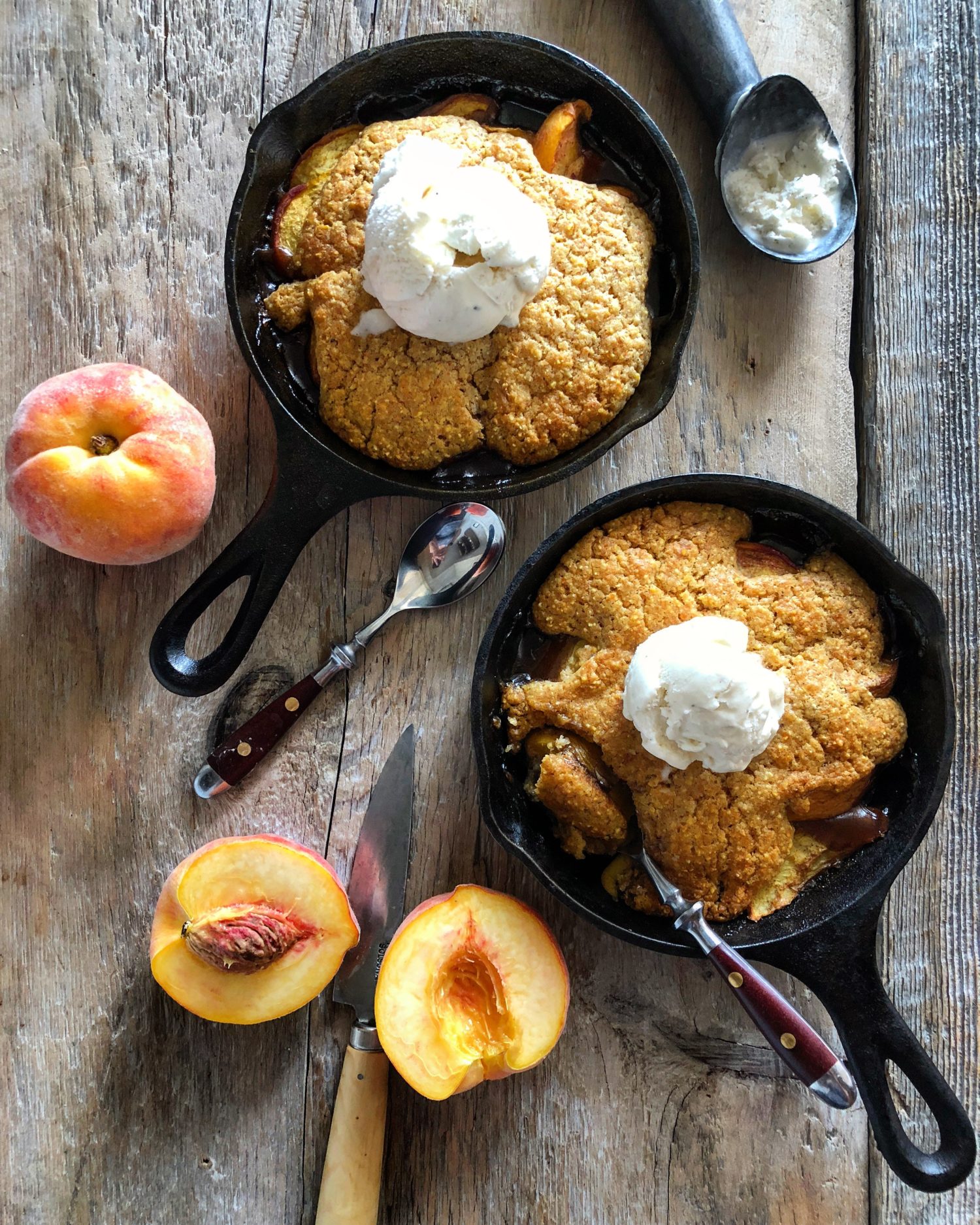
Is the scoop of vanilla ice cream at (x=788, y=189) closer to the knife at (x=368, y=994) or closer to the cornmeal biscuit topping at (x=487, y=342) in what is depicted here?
the cornmeal biscuit topping at (x=487, y=342)

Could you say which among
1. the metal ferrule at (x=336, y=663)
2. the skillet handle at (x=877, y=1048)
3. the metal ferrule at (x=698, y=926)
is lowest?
the skillet handle at (x=877, y=1048)

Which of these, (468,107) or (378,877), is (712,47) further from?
(378,877)

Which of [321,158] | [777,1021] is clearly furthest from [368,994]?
[321,158]

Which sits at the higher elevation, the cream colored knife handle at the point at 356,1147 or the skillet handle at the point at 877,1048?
the skillet handle at the point at 877,1048

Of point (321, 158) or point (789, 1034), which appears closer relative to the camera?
point (789, 1034)

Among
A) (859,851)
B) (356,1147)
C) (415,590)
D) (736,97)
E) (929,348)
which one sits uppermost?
(736,97)

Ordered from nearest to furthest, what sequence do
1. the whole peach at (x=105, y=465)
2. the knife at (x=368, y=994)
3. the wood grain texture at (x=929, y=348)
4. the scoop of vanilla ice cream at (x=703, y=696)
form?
the scoop of vanilla ice cream at (x=703, y=696) < the whole peach at (x=105, y=465) < the knife at (x=368, y=994) < the wood grain texture at (x=929, y=348)

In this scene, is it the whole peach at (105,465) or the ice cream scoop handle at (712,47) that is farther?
the ice cream scoop handle at (712,47)

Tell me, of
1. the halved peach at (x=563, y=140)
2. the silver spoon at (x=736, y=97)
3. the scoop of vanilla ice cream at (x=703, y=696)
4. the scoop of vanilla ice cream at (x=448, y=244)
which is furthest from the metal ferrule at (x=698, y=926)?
the halved peach at (x=563, y=140)
